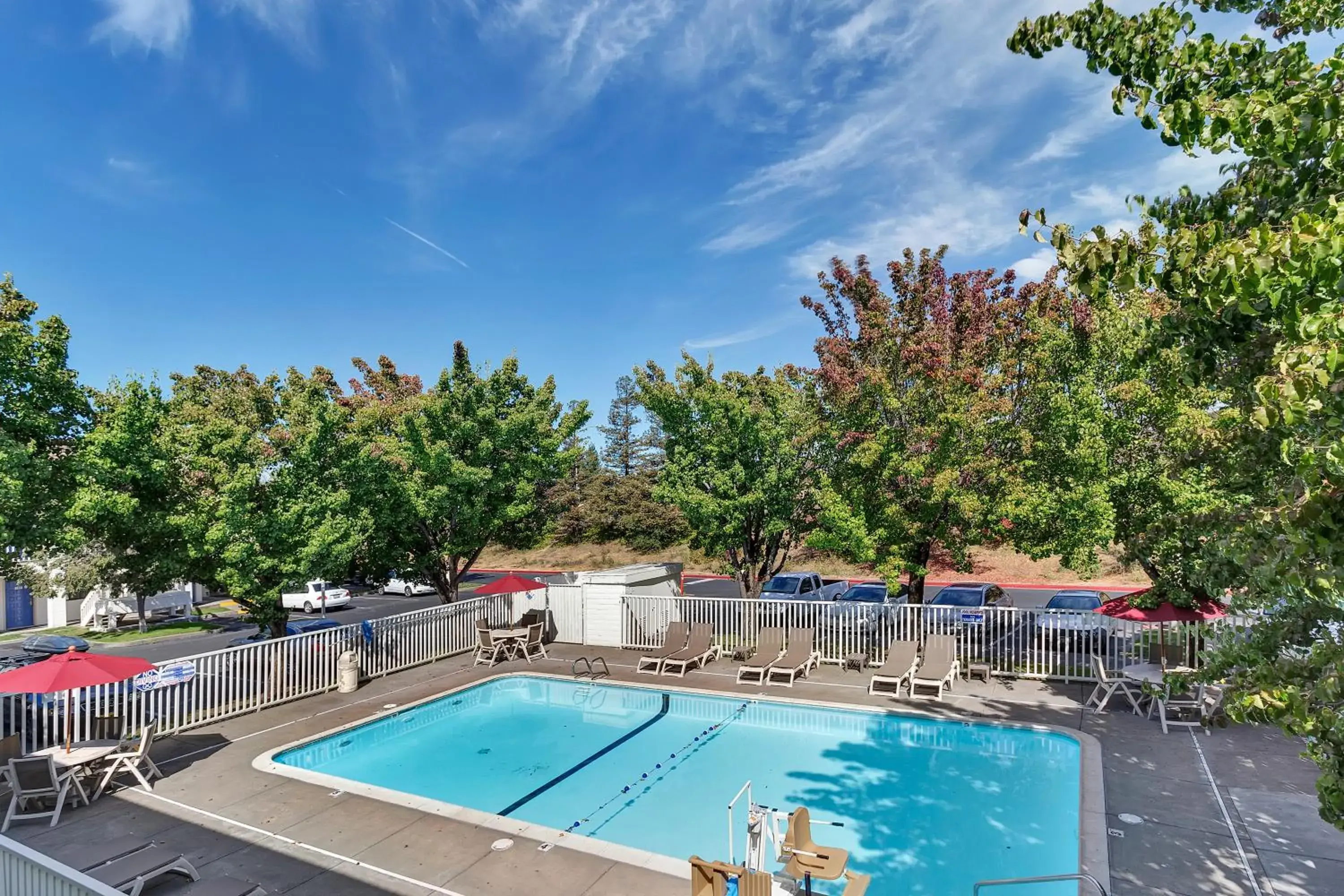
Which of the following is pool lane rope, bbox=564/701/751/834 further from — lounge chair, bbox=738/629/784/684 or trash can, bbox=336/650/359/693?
trash can, bbox=336/650/359/693

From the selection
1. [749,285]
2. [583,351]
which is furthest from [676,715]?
[583,351]

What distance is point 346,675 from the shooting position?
13602mm

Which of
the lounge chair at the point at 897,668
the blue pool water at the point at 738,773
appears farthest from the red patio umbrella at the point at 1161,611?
the lounge chair at the point at 897,668

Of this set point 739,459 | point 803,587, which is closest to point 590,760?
point 739,459

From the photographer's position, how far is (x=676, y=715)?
42.9 feet

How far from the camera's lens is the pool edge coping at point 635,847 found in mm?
6918

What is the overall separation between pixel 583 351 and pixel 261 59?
2689 centimetres

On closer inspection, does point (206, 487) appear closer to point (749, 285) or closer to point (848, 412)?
point (848, 412)

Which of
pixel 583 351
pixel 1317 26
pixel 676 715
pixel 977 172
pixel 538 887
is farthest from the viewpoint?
pixel 583 351

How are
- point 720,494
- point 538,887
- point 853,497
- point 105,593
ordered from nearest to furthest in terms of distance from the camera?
point 538,887, point 853,497, point 720,494, point 105,593

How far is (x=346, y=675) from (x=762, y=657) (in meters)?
8.52

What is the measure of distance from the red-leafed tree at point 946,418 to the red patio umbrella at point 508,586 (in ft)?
24.3

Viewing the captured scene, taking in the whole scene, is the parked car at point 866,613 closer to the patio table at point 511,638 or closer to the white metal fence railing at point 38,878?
the patio table at point 511,638

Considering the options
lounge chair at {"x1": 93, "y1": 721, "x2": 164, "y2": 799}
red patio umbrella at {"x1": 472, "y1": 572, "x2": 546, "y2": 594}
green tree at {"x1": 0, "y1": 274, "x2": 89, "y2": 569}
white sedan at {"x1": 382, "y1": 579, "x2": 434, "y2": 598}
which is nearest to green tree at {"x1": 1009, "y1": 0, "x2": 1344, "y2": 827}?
lounge chair at {"x1": 93, "y1": 721, "x2": 164, "y2": 799}
